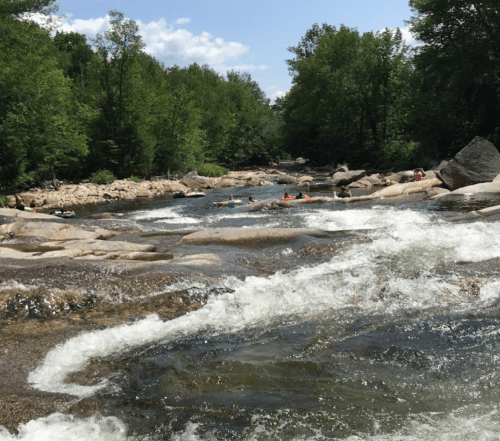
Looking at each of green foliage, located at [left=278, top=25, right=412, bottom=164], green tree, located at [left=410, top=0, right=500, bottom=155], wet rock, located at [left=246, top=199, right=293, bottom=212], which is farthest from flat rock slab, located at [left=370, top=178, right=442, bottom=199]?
green foliage, located at [left=278, top=25, right=412, bottom=164]

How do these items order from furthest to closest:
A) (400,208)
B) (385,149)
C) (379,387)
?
(385,149), (400,208), (379,387)

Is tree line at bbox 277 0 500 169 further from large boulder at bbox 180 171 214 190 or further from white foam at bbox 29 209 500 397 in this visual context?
white foam at bbox 29 209 500 397

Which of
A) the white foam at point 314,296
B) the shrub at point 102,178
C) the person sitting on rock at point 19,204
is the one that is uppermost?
the shrub at point 102,178

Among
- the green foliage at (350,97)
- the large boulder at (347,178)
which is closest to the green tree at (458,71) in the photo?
the green foliage at (350,97)

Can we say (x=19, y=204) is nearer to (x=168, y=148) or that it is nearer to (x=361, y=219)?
(x=361, y=219)

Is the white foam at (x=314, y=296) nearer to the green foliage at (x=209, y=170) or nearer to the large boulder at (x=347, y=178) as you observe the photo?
the large boulder at (x=347, y=178)

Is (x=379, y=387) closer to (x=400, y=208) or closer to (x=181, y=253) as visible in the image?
(x=181, y=253)

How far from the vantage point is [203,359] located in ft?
16.6

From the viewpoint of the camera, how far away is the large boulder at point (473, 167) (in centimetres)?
2091

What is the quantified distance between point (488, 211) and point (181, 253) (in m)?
8.54

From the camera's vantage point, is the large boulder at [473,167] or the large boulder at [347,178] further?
the large boulder at [347,178]

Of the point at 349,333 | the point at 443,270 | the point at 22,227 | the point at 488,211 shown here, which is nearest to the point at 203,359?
the point at 349,333

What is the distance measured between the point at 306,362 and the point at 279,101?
203 ft

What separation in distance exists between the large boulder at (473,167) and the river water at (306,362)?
45.1ft
